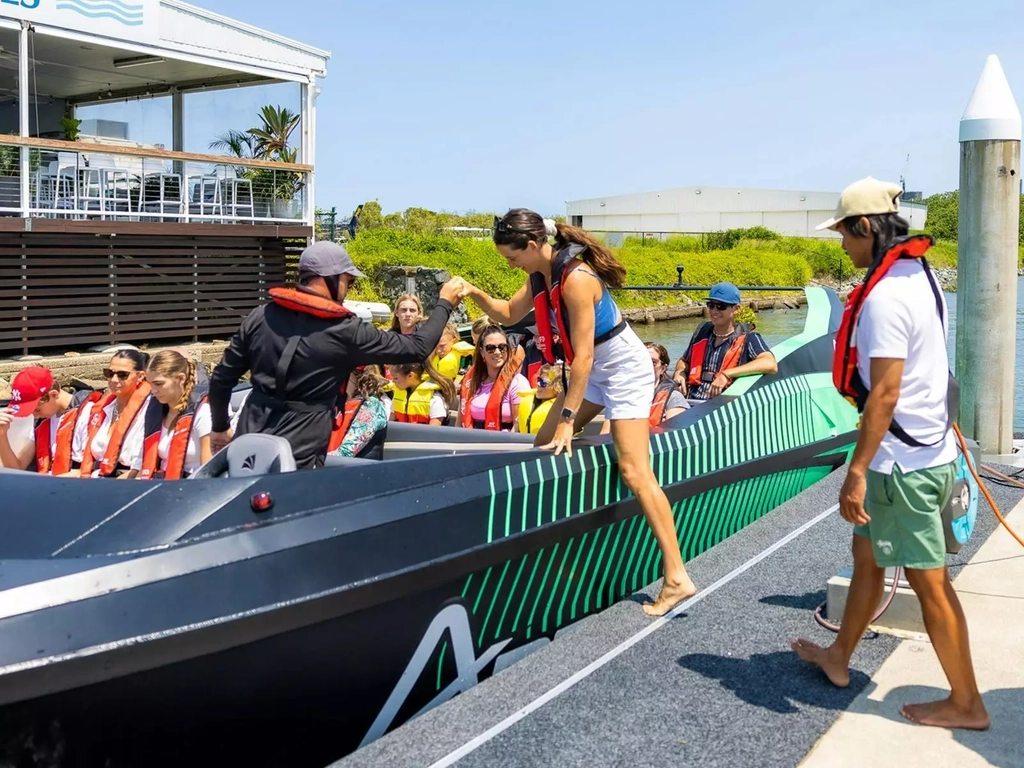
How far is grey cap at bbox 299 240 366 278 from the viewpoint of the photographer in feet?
11.7

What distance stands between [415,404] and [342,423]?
3.77ft

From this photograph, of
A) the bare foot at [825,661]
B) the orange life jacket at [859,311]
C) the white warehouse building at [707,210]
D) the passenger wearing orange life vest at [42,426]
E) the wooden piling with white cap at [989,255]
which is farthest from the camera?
the white warehouse building at [707,210]

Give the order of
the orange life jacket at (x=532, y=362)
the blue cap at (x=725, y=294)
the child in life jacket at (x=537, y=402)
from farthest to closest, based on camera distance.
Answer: the blue cap at (x=725, y=294)
the orange life jacket at (x=532, y=362)
the child in life jacket at (x=537, y=402)

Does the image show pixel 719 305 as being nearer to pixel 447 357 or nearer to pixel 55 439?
pixel 447 357

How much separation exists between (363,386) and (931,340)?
2.64 metres

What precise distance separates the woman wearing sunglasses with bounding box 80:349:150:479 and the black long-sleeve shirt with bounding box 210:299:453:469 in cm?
85

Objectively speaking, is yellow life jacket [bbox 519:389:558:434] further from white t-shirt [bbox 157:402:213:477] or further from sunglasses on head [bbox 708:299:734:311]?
white t-shirt [bbox 157:402:213:477]

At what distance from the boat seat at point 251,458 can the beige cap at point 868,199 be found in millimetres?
1858

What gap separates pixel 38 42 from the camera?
14219 millimetres

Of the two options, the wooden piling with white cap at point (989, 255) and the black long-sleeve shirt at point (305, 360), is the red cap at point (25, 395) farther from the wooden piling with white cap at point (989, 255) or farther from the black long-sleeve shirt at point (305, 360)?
the wooden piling with white cap at point (989, 255)

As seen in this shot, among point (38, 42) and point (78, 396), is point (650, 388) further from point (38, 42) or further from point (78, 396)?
point (38, 42)

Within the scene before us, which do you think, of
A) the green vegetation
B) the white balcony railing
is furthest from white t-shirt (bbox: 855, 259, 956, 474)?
the white balcony railing

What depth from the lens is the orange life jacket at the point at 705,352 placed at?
5.96 meters

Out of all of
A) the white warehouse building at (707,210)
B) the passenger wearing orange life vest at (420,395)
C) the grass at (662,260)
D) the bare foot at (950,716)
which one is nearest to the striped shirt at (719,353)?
the passenger wearing orange life vest at (420,395)
